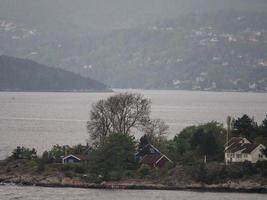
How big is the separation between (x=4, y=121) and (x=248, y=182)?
6811 cm

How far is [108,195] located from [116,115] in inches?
472

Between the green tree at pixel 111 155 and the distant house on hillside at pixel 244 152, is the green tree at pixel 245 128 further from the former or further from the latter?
the green tree at pixel 111 155

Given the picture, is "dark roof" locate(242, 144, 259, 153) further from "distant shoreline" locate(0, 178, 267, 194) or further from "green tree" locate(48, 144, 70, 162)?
"green tree" locate(48, 144, 70, 162)

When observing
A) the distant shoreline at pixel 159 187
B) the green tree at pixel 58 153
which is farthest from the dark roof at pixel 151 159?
the green tree at pixel 58 153

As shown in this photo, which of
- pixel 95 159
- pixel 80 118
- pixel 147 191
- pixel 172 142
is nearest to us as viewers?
pixel 147 191

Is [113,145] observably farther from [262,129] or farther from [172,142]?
[262,129]

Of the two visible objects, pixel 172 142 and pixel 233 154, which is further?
pixel 172 142

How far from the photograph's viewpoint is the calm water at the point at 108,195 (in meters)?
45.8

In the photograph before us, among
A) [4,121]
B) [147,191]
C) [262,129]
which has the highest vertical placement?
[4,121]

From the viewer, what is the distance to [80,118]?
122 meters

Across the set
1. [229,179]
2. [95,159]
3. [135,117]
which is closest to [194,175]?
[229,179]

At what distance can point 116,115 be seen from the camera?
192 feet

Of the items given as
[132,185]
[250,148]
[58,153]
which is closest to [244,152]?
[250,148]

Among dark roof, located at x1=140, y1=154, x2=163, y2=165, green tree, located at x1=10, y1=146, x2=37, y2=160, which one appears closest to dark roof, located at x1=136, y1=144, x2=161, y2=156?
dark roof, located at x1=140, y1=154, x2=163, y2=165
